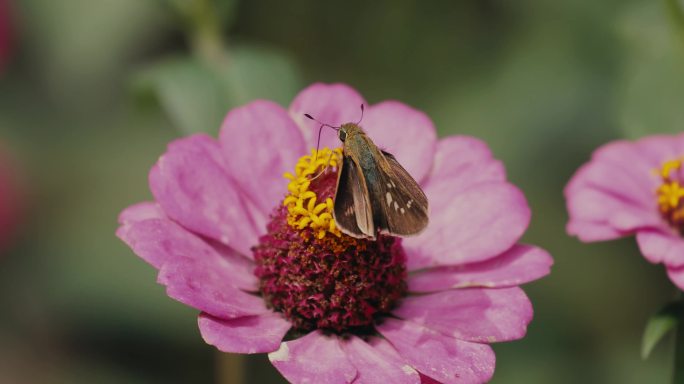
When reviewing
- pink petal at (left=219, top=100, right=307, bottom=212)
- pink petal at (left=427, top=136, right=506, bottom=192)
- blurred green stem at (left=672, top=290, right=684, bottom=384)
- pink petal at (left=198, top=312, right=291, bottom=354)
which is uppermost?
pink petal at (left=219, top=100, right=307, bottom=212)

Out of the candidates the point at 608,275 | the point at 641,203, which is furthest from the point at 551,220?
the point at 641,203

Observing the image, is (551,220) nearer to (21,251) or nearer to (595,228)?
(595,228)

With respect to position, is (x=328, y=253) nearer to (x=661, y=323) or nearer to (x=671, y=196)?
(x=661, y=323)

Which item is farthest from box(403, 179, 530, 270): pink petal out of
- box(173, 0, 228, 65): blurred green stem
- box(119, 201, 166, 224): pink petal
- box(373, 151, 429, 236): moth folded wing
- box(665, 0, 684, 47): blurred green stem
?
box(173, 0, 228, 65): blurred green stem

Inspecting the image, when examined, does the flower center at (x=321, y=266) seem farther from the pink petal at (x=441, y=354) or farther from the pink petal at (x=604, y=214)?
the pink petal at (x=604, y=214)

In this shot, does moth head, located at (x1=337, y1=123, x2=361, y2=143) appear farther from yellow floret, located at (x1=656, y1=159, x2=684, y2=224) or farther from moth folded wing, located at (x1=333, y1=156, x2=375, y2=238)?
yellow floret, located at (x1=656, y1=159, x2=684, y2=224)
